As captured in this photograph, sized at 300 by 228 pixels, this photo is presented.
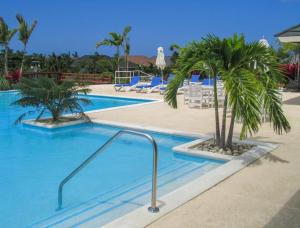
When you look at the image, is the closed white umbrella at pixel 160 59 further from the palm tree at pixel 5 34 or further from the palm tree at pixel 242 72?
the palm tree at pixel 242 72

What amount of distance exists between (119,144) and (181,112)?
3.95 meters

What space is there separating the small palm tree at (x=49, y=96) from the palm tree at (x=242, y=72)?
13.7 feet

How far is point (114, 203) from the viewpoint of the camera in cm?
506

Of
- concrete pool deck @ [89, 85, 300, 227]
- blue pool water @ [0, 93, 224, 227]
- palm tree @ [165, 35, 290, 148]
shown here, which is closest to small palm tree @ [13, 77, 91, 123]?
blue pool water @ [0, 93, 224, 227]

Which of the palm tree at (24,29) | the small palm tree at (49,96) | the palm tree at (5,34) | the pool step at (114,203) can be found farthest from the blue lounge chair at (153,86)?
the pool step at (114,203)

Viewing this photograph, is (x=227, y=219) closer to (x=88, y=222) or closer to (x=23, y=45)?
(x=88, y=222)

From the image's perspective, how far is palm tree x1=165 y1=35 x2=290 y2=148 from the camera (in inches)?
214

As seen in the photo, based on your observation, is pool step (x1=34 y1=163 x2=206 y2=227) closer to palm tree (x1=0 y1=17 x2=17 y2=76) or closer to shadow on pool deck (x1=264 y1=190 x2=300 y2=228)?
shadow on pool deck (x1=264 y1=190 x2=300 y2=228)

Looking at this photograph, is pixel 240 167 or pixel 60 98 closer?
pixel 240 167

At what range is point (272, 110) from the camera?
583 centimetres

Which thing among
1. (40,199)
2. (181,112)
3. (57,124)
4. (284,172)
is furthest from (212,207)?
(181,112)

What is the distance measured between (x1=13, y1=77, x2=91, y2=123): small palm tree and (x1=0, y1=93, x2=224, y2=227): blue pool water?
64 cm

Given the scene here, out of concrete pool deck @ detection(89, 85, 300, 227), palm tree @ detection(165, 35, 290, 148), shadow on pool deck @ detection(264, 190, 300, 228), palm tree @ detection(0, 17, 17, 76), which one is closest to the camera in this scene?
shadow on pool deck @ detection(264, 190, 300, 228)

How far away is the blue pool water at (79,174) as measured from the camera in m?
4.92
